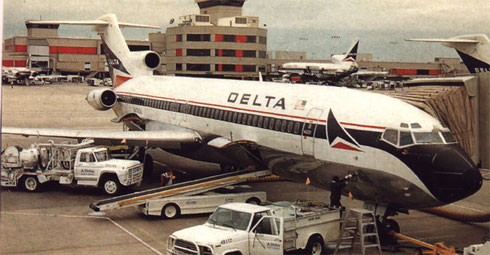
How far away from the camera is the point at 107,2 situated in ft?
93.6

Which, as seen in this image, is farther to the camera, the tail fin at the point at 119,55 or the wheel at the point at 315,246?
the tail fin at the point at 119,55

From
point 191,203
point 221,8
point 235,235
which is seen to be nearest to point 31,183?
point 191,203

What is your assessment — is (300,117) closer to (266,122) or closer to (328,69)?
(266,122)

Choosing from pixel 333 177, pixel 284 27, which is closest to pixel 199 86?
pixel 284 27

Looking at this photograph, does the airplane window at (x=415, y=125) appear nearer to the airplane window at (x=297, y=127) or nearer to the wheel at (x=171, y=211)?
the airplane window at (x=297, y=127)

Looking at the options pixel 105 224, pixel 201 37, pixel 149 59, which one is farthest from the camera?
pixel 201 37

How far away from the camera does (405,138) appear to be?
16.0 metres

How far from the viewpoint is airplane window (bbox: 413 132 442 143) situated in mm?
15883

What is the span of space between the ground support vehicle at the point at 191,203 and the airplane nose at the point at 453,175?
7.38 metres

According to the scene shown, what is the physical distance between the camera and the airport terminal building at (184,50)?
293 feet

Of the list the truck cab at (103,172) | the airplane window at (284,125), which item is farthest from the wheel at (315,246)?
the truck cab at (103,172)

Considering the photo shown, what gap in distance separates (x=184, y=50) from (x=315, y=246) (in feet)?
257

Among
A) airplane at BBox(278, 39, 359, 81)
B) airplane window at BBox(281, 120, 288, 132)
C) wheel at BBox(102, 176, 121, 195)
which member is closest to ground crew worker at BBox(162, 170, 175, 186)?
wheel at BBox(102, 176, 121, 195)

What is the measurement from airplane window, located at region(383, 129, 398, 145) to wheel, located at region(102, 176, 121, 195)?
452 inches
